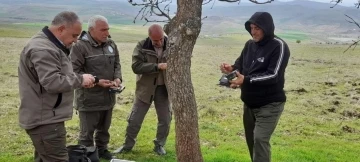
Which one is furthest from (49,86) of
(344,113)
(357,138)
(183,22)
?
(344,113)

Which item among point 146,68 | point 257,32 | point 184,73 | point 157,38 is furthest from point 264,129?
point 157,38

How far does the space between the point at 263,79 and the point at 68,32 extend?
2.73 m

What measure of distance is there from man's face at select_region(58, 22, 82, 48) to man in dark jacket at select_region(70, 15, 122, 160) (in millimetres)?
1702

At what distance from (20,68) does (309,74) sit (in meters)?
23.7

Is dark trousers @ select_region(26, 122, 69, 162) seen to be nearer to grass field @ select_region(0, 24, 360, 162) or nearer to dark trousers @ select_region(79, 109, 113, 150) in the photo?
dark trousers @ select_region(79, 109, 113, 150)

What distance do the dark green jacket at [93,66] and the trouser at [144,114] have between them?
77 cm

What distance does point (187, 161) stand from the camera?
18.5 feet

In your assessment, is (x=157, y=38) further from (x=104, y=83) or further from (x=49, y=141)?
(x=49, y=141)

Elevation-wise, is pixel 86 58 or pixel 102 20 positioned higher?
pixel 102 20

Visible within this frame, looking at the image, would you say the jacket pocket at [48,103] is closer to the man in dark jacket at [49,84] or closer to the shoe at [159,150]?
the man in dark jacket at [49,84]

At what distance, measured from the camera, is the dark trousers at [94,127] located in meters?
6.93

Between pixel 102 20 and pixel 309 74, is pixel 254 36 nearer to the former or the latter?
pixel 102 20

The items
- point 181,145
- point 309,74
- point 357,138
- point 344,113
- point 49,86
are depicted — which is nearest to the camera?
point 49,86

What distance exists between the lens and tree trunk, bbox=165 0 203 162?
201 inches
